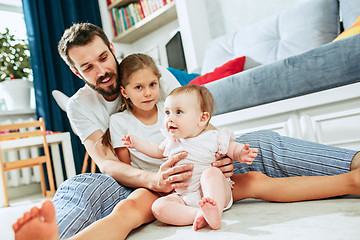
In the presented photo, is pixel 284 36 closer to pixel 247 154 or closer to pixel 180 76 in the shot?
pixel 180 76

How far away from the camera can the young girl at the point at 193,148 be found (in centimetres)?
76

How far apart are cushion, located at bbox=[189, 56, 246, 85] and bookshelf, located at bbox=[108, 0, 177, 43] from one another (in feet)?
3.65

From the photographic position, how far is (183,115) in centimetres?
83

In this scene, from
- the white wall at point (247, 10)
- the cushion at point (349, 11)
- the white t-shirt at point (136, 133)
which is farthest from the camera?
the white wall at point (247, 10)

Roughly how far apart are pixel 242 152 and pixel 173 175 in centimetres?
19

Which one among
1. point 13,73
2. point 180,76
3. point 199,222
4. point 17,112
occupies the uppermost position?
point 13,73

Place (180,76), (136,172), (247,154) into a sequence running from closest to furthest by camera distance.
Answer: (247,154) < (136,172) < (180,76)

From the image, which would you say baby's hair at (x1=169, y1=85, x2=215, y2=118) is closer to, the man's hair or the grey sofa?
the man's hair

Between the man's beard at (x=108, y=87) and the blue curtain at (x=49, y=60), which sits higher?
the blue curtain at (x=49, y=60)

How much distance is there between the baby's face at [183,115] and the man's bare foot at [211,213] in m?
0.25

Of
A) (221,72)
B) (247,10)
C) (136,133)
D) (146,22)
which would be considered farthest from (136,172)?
(146,22)

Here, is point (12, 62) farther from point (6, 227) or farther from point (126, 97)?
point (126, 97)

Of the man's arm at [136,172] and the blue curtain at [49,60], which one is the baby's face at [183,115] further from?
the blue curtain at [49,60]

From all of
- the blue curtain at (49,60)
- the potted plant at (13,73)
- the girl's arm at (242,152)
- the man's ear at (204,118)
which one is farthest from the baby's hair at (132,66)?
the potted plant at (13,73)
